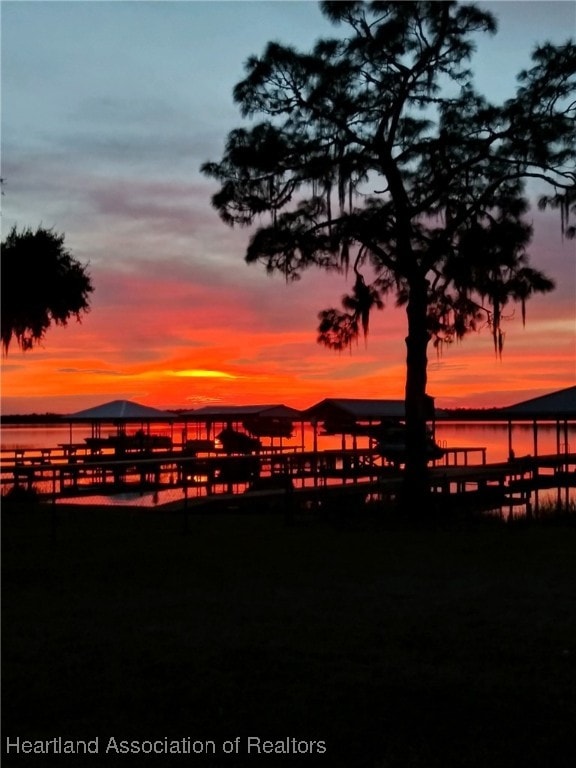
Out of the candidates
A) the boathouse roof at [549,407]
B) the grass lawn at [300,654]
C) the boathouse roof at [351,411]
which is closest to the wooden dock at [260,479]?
the boathouse roof at [549,407]

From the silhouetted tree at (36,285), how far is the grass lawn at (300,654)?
782 cm

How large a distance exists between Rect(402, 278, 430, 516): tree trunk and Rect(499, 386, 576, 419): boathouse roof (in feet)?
39.4

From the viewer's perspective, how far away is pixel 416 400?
18938 mm

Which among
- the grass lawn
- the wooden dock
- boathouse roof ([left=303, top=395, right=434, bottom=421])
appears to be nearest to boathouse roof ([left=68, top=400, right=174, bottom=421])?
the wooden dock

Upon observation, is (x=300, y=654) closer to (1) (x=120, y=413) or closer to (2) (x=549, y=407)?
(2) (x=549, y=407)

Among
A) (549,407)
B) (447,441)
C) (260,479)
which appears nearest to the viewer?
(260,479)

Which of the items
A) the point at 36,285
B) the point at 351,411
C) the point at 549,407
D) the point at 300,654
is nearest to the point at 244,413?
the point at 351,411

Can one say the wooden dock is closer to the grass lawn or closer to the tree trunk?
the tree trunk

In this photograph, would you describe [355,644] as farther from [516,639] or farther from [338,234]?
[338,234]

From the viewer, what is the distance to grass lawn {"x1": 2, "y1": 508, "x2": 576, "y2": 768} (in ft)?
16.6

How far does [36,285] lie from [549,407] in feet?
56.2

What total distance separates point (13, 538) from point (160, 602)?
19.6 feet

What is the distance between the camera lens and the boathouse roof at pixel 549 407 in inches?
1187

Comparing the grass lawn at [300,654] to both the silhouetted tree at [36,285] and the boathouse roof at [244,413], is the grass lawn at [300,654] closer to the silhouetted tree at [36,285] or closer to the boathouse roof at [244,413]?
the silhouetted tree at [36,285]
